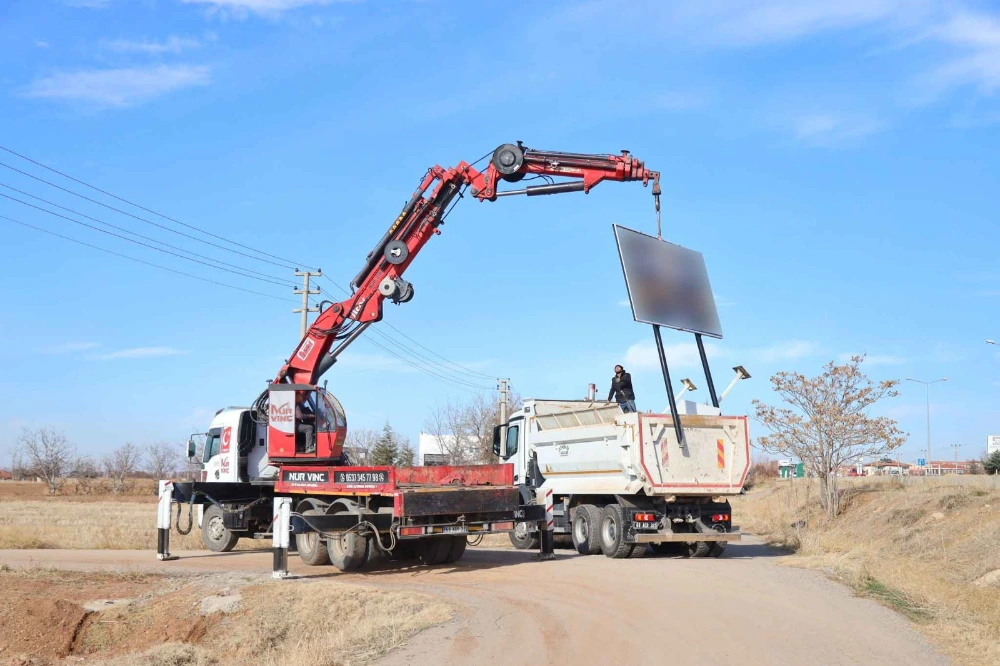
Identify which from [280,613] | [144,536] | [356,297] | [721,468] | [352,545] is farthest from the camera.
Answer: [144,536]

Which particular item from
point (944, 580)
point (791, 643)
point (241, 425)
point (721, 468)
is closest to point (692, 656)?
point (791, 643)

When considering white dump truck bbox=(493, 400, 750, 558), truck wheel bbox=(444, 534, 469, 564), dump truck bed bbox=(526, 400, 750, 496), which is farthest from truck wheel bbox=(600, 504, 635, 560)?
truck wheel bbox=(444, 534, 469, 564)

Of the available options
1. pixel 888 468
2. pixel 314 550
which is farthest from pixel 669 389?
pixel 888 468

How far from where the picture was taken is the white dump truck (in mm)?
17188

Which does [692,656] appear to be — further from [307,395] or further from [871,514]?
[871,514]

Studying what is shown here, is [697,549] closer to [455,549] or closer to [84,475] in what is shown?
[455,549]

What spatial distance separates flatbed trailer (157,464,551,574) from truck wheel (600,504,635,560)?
1475mm

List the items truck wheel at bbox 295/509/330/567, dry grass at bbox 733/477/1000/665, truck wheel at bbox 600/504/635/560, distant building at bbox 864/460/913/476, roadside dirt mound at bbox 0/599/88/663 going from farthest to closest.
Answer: distant building at bbox 864/460/913/476 < truck wheel at bbox 600/504/635/560 < truck wheel at bbox 295/509/330/567 < roadside dirt mound at bbox 0/599/88/663 < dry grass at bbox 733/477/1000/665

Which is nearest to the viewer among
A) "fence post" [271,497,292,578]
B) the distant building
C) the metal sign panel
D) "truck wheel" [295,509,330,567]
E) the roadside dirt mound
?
the roadside dirt mound

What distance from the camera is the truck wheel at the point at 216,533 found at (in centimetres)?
2005

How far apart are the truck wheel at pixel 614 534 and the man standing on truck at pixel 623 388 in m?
2.95

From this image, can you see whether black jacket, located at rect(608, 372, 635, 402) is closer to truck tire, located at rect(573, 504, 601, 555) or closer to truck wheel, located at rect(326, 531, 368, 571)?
truck tire, located at rect(573, 504, 601, 555)

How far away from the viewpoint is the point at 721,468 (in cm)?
1772

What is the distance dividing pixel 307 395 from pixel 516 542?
5763mm
